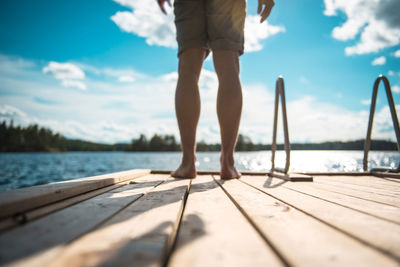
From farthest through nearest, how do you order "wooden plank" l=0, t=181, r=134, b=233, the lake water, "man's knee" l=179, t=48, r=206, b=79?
the lake water
"man's knee" l=179, t=48, r=206, b=79
"wooden plank" l=0, t=181, r=134, b=233

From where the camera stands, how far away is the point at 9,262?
327 mm

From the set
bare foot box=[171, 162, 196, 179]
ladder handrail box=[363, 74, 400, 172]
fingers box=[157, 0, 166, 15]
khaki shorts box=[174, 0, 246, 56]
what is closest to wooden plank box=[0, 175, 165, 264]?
bare foot box=[171, 162, 196, 179]

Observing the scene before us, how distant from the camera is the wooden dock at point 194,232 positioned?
35cm

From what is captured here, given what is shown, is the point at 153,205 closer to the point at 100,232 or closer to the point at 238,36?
the point at 100,232

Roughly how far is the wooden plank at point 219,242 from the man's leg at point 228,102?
850 millimetres

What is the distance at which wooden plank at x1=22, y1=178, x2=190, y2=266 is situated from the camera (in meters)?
0.33

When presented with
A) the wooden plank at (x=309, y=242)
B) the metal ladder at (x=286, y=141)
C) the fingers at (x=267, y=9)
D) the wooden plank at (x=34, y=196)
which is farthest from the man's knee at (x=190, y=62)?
the wooden plank at (x=309, y=242)

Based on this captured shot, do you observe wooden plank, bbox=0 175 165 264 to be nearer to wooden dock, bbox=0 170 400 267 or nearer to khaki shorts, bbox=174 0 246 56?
wooden dock, bbox=0 170 400 267

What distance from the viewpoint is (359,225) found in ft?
1.66

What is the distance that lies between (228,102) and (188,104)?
0.26 m

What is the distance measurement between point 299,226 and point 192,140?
106cm

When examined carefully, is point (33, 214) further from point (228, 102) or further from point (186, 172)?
point (228, 102)

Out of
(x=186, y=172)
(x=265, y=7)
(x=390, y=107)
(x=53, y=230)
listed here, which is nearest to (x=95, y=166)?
(x=186, y=172)

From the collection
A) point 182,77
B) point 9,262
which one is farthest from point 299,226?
point 182,77
